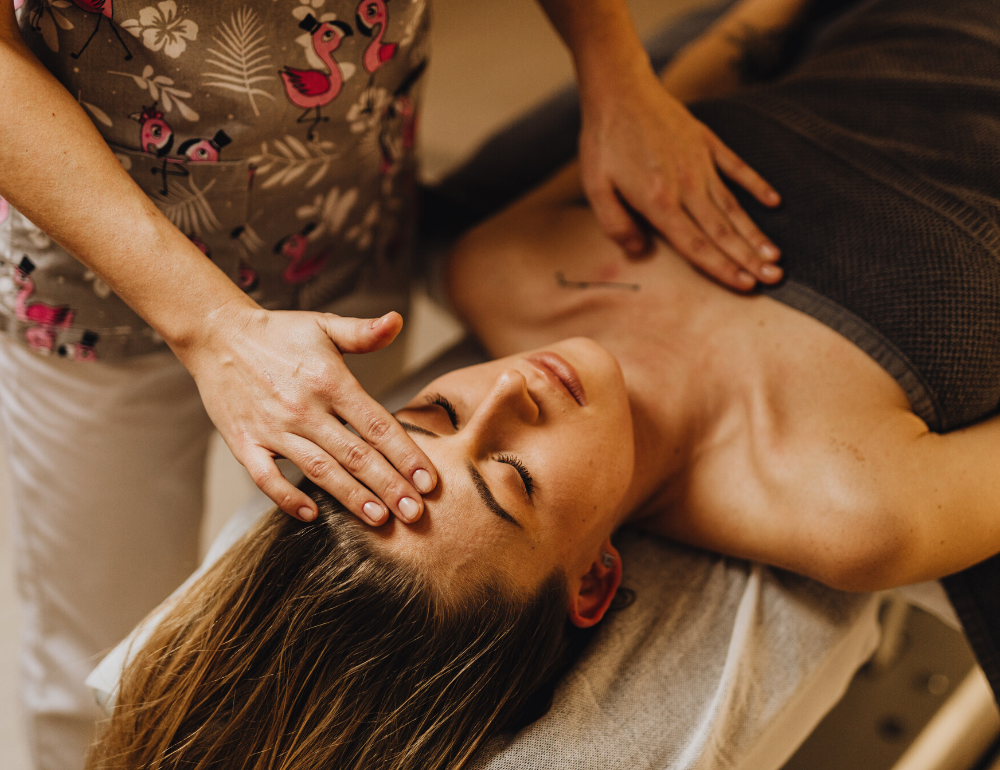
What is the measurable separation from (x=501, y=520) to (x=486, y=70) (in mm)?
2025

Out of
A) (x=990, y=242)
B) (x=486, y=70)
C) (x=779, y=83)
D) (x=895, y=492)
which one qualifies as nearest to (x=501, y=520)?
(x=895, y=492)

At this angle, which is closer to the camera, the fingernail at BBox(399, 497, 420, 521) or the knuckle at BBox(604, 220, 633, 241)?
the fingernail at BBox(399, 497, 420, 521)

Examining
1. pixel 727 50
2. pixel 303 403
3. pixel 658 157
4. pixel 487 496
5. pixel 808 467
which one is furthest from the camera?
pixel 727 50

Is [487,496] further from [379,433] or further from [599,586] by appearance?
[599,586]

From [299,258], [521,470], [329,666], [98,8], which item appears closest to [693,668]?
[521,470]

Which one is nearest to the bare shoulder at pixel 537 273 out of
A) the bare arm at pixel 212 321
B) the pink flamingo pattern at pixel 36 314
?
the bare arm at pixel 212 321

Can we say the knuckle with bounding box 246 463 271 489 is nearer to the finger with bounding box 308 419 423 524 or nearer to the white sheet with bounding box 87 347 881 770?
the finger with bounding box 308 419 423 524

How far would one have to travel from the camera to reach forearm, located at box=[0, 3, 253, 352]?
786 mm

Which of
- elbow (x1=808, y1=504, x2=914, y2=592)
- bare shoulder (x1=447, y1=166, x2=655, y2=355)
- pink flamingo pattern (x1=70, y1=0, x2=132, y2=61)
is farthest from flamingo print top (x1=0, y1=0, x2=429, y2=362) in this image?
elbow (x1=808, y1=504, x2=914, y2=592)

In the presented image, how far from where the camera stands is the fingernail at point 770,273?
3.74 ft

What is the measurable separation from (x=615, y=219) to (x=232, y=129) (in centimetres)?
59

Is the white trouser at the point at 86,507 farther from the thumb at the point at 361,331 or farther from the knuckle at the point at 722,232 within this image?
the knuckle at the point at 722,232

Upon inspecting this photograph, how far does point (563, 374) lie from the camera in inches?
38.8

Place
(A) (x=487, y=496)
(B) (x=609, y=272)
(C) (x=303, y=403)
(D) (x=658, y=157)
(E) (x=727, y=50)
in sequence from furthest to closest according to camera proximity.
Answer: (E) (x=727, y=50) → (B) (x=609, y=272) → (D) (x=658, y=157) → (A) (x=487, y=496) → (C) (x=303, y=403)
